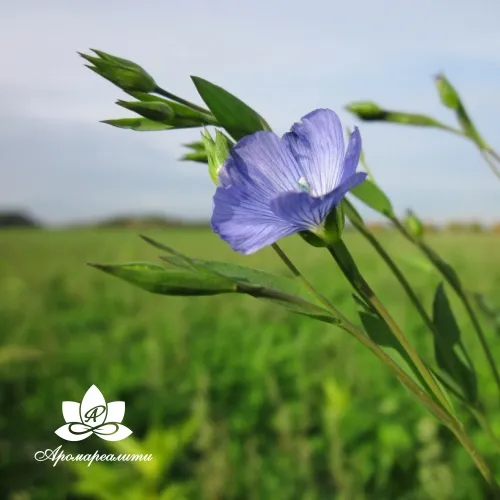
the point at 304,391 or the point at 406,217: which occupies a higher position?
the point at 406,217

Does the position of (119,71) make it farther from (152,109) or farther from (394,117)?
(394,117)

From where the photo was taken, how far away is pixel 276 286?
26 centimetres

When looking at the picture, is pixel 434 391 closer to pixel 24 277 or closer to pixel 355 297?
pixel 355 297

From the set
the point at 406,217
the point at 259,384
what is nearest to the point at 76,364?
the point at 259,384

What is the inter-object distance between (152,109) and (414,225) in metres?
0.21

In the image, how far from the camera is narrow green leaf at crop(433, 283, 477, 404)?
0.33 metres

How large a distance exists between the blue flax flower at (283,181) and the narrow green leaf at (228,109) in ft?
0.05

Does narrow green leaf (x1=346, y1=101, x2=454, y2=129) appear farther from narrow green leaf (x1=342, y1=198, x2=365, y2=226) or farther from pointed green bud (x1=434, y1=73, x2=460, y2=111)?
narrow green leaf (x1=342, y1=198, x2=365, y2=226)

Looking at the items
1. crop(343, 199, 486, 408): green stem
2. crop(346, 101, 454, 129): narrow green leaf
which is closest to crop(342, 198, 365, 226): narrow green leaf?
crop(343, 199, 486, 408): green stem

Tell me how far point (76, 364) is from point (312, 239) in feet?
3.56

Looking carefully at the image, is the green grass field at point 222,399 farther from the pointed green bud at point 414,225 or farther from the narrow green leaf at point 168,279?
the narrow green leaf at point 168,279

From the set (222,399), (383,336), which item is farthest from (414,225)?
(222,399)

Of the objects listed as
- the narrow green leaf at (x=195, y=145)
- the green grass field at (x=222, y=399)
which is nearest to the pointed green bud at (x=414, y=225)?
the green grass field at (x=222, y=399)

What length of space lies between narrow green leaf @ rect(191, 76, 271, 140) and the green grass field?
0.21 metres
